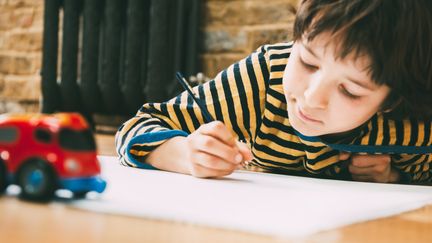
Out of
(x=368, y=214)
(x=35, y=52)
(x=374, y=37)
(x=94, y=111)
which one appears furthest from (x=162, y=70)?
(x=368, y=214)

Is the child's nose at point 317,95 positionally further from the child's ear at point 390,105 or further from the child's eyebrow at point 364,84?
the child's ear at point 390,105

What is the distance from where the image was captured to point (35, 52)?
2.77 metres

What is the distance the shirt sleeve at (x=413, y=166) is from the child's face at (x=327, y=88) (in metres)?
0.20

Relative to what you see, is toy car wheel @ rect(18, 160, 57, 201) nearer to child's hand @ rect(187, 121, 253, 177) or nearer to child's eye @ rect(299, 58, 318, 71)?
child's hand @ rect(187, 121, 253, 177)

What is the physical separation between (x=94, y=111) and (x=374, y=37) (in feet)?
6.24

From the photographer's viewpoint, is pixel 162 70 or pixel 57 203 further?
pixel 162 70

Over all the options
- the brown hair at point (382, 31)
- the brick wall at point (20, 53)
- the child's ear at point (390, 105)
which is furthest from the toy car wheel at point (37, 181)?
the brick wall at point (20, 53)

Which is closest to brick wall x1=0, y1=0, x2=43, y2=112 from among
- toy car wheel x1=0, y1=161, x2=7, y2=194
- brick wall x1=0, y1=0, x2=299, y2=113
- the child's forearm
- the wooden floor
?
brick wall x1=0, y1=0, x2=299, y2=113

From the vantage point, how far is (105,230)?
0.36 metres

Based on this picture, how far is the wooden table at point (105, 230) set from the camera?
0.34 m

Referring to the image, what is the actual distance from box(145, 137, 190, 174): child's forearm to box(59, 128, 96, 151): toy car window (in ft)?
1.16

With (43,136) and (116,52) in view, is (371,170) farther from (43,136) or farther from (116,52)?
(116,52)

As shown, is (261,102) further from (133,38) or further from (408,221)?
(133,38)

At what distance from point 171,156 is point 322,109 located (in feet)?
0.71
